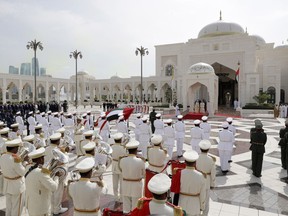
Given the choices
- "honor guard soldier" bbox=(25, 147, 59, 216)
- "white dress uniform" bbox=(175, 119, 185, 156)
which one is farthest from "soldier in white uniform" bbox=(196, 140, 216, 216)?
"white dress uniform" bbox=(175, 119, 185, 156)

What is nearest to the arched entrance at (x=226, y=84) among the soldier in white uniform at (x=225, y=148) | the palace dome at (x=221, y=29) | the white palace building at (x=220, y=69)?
the white palace building at (x=220, y=69)

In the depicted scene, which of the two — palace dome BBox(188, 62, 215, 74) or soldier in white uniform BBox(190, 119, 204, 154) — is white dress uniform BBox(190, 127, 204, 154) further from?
palace dome BBox(188, 62, 215, 74)

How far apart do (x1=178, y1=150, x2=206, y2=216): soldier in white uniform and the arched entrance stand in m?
35.3

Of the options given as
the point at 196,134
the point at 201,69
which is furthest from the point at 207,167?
the point at 201,69

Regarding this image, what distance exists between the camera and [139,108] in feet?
90.6

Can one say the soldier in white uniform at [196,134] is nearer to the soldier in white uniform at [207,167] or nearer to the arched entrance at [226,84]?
the soldier in white uniform at [207,167]

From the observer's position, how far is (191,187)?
3701 mm

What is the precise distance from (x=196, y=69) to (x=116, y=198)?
66.5ft

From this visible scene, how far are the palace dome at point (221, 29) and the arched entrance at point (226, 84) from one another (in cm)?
552

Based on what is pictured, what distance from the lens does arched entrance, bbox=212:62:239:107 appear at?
123 feet

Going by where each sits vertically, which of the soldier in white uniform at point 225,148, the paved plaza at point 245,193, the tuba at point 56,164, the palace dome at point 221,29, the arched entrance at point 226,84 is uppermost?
the palace dome at point 221,29

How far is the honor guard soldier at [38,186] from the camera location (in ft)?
12.5

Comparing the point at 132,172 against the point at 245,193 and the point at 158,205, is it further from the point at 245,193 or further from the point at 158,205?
the point at 245,193

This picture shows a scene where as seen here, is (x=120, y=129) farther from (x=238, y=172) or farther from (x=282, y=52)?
(x=282, y=52)
